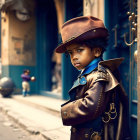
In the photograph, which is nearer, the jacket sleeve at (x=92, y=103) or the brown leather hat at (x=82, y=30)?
the jacket sleeve at (x=92, y=103)

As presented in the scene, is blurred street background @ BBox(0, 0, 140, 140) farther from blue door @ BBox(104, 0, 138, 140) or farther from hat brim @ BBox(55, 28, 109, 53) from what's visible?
hat brim @ BBox(55, 28, 109, 53)

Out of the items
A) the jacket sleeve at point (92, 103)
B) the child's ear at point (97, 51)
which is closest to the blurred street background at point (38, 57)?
the child's ear at point (97, 51)

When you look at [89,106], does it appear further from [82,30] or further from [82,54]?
[82,30]

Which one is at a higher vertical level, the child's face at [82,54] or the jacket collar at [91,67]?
the child's face at [82,54]

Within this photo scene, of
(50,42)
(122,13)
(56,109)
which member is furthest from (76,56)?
(50,42)

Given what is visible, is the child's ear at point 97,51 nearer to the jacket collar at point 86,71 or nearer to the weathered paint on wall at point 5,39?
the jacket collar at point 86,71

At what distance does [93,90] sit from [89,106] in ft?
0.43

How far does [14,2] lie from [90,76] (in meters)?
7.06

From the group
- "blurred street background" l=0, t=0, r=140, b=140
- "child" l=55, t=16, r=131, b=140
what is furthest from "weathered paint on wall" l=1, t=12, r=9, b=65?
"child" l=55, t=16, r=131, b=140

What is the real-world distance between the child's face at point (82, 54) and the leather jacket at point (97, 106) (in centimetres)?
11

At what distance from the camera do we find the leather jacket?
1.50 m

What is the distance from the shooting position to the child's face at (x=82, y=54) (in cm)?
168

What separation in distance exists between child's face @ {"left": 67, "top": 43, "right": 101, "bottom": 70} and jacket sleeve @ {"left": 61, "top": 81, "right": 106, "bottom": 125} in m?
0.26

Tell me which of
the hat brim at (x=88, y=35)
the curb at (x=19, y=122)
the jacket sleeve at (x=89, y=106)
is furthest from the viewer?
the curb at (x=19, y=122)
